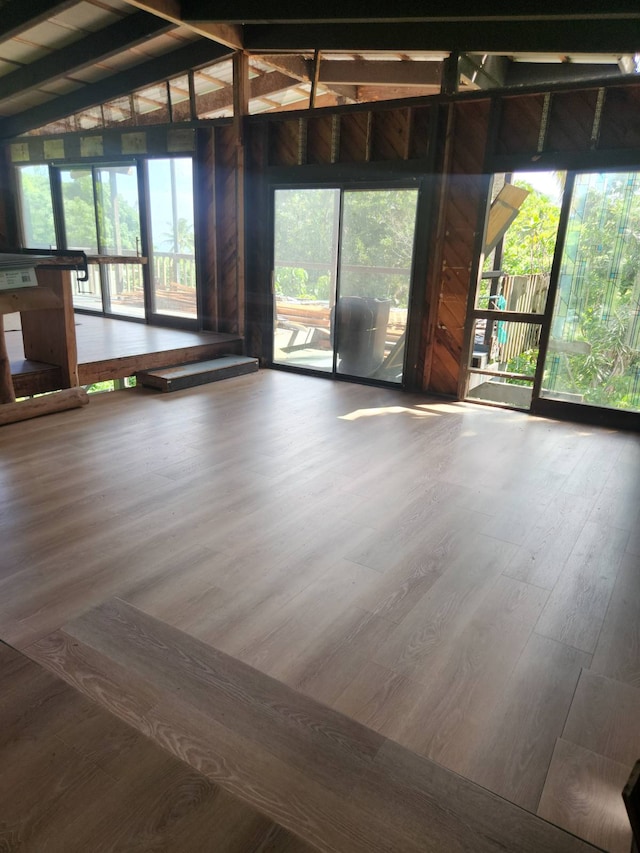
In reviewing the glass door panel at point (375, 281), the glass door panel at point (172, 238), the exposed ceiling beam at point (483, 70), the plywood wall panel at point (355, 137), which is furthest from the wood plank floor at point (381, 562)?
the exposed ceiling beam at point (483, 70)

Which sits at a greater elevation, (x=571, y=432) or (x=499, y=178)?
(x=499, y=178)

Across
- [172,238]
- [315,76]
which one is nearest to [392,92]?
[315,76]

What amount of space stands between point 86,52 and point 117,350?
3.57 m

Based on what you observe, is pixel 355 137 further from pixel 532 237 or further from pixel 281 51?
pixel 532 237

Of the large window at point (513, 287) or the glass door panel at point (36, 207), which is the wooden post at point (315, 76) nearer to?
the large window at point (513, 287)

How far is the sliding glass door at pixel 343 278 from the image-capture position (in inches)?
235

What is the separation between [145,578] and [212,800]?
1.19 metres

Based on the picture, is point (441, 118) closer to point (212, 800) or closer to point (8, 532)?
point (8, 532)

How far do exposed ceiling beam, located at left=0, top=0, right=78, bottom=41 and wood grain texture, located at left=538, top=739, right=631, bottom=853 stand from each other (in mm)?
6907

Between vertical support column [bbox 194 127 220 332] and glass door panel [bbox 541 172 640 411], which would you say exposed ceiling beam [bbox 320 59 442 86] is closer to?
vertical support column [bbox 194 127 220 332]

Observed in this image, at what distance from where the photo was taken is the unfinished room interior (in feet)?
5.36

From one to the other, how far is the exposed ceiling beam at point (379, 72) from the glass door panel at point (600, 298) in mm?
2062

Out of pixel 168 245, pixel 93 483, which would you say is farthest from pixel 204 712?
pixel 168 245

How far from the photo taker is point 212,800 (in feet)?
5.00
